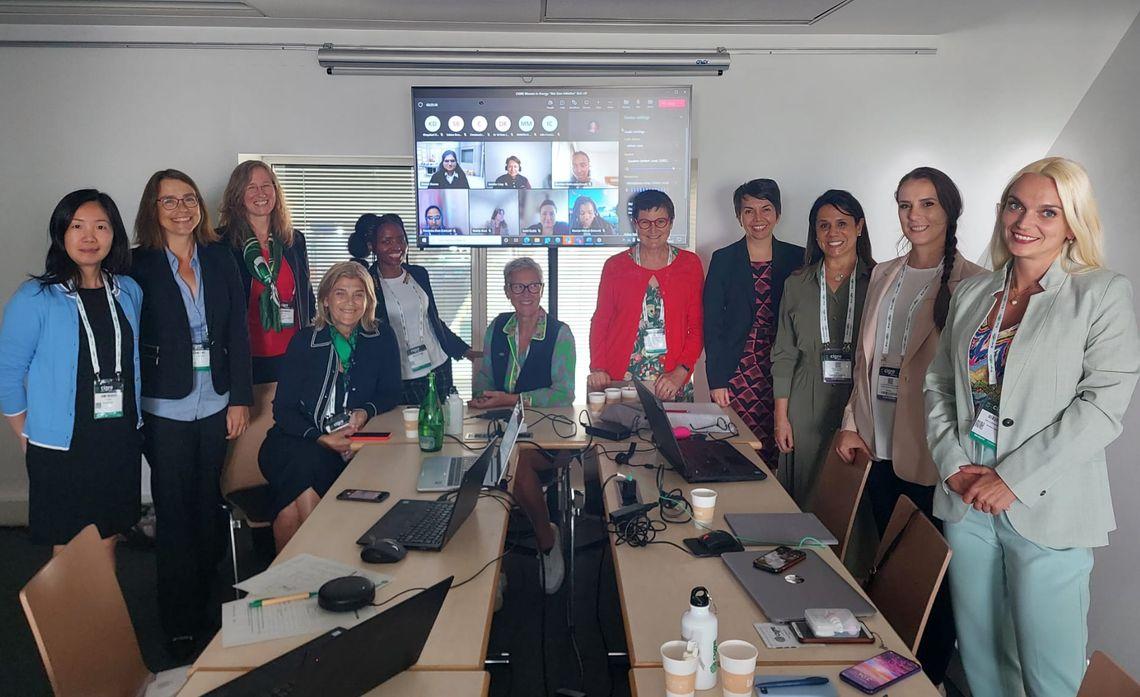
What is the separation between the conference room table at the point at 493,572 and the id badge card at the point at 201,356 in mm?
739

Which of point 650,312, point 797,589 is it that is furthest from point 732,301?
point 797,589

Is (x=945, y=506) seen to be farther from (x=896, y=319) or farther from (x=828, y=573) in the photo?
(x=896, y=319)

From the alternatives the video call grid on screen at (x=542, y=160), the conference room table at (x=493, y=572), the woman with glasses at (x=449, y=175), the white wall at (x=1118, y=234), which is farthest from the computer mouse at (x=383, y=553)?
the white wall at (x=1118, y=234)

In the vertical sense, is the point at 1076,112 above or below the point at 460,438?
above

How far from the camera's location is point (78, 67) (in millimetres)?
4227

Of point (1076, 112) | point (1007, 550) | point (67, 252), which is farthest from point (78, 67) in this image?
point (1076, 112)

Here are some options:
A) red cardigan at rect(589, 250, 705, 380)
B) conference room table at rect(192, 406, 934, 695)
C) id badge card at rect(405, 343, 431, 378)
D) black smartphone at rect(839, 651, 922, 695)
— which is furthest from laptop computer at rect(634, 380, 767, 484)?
id badge card at rect(405, 343, 431, 378)

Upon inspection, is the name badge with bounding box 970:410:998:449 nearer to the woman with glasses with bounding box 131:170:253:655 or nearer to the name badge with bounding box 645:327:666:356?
the name badge with bounding box 645:327:666:356

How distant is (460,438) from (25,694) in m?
1.80

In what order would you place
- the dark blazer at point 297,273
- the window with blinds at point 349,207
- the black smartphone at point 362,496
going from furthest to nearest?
the window with blinds at point 349,207 < the dark blazer at point 297,273 < the black smartphone at point 362,496

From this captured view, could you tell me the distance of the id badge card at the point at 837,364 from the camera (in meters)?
3.14

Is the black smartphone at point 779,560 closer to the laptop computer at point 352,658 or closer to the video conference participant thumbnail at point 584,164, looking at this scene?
the laptop computer at point 352,658

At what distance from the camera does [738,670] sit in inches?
54.6

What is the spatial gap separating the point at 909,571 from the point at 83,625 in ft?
6.88
